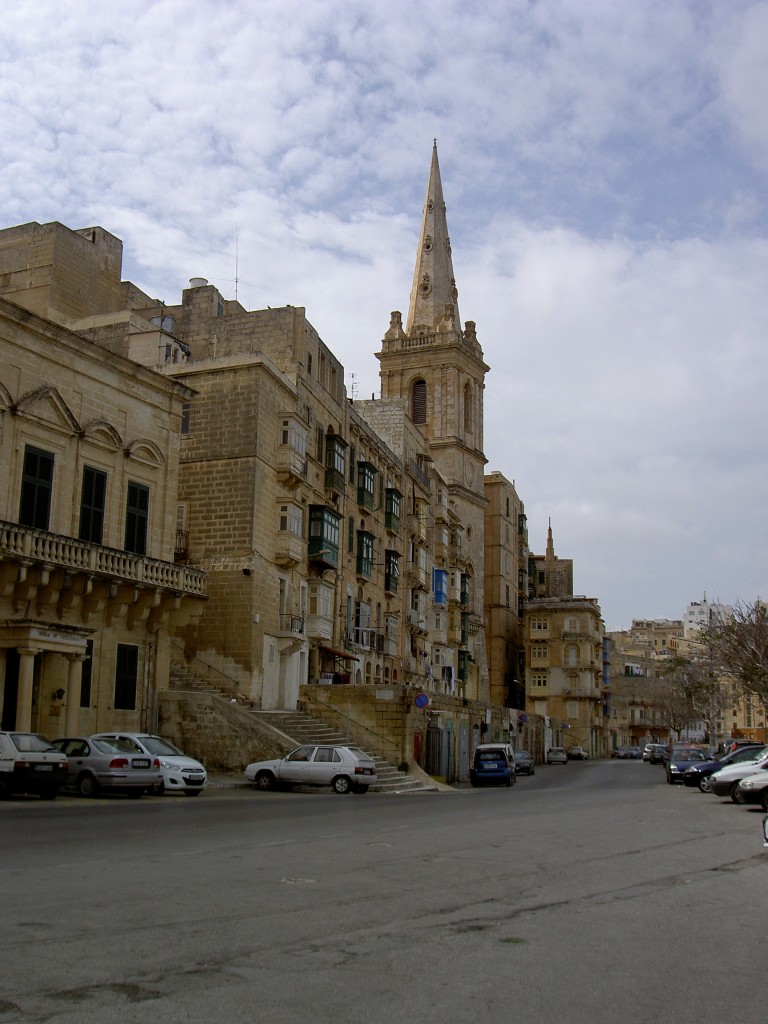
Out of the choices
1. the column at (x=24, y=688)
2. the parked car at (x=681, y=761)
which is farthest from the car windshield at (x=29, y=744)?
the parked car at (x=681, y=761)

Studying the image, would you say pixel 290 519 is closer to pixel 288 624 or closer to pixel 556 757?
pixel 288 624

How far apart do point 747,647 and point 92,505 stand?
→ 1119 inches

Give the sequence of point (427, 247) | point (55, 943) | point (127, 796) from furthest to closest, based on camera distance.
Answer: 1. point (427, 247)
2. point (127, 796)
3. point (55, 943)

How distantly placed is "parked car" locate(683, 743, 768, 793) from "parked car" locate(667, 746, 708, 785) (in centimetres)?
44

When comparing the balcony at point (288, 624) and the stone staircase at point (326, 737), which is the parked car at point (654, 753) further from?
the balcony at point (288, 624)

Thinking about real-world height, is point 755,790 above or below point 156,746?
below

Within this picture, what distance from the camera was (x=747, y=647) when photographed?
43.6 metres

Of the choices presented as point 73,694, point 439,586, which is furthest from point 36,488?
point 439,586

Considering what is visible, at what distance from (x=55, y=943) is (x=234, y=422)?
30083mm

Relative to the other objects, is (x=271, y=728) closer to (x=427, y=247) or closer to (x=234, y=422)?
(x=234, y=422)

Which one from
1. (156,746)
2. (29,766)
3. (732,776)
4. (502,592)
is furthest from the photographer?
(502,592)

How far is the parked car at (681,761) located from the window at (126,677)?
1961 cm

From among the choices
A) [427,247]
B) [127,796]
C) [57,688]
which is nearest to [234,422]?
[57,688]

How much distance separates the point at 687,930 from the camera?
8.07 m
